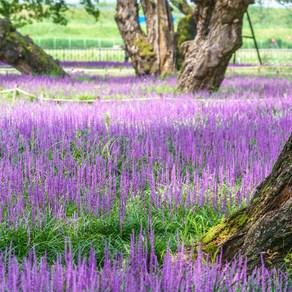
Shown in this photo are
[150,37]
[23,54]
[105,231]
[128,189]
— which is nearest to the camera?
[105,231]

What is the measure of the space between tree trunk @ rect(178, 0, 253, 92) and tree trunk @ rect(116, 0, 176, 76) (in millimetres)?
4801

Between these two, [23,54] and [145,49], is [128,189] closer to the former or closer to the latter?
[23,54]

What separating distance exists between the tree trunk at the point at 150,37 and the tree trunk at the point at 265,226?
15811 millimetres

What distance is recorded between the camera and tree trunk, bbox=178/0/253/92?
13883 mm

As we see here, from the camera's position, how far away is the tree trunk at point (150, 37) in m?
19.8

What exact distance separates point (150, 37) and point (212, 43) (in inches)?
238

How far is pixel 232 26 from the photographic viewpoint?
555 inches

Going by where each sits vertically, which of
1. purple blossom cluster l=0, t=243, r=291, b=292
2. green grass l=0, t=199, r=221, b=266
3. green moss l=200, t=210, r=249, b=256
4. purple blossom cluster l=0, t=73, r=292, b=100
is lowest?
purple blossom cluster l=0, t=73, r=292, b=100

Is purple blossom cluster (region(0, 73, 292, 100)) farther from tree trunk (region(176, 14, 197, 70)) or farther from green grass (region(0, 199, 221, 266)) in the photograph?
green grass (region(0, 199, 221, 266))

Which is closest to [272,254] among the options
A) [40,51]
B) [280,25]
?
[40,51]

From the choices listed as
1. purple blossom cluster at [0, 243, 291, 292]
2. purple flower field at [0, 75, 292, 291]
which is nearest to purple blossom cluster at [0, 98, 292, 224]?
purple flower field at [0, 75, 292, 291]

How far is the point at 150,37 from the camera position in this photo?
20188mm

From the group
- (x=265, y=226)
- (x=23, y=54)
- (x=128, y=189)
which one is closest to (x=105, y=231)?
(x=128, y=189)

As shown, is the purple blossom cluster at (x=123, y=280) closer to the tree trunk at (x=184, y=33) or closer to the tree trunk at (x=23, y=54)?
the tree trunk at (x=23, y=54)
